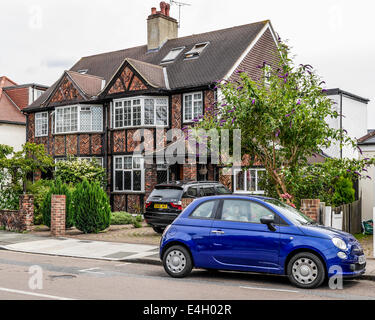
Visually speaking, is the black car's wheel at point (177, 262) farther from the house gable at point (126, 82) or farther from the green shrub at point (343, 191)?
the house gable at point (126, 82)

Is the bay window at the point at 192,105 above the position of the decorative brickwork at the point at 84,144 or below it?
above

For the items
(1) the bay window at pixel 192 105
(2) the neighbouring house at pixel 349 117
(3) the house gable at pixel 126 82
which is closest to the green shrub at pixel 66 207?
(1) the bay window at pixel 192 105

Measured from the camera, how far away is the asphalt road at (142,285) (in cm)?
817

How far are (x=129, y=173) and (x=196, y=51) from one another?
7.32 m

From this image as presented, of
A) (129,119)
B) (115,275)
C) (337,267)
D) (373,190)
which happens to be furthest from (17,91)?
(337,267)

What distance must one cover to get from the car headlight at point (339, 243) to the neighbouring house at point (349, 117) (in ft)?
62.7

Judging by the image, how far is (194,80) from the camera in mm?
24344

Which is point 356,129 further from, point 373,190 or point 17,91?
point 17,91

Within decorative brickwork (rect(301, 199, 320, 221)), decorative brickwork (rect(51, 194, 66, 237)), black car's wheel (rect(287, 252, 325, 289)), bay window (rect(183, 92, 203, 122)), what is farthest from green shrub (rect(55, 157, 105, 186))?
black car's wheel (rect(287, 252, 325, 289))

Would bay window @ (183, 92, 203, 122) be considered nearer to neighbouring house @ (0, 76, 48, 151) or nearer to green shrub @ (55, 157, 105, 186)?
green shrub @ (55, 157, 105, 186)

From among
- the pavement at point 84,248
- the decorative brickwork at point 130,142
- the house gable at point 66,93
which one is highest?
the house gable at point 66,93

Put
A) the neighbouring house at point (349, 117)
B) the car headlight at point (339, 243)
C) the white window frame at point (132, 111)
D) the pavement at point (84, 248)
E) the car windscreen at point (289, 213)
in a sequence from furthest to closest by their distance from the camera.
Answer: the neighbouring house at point (349, 117)
the white window frame at point (132, 111)
the pavement at point (84, 248)
the car windscreen at point (289, 213)
the car headlight at point (339, 243)

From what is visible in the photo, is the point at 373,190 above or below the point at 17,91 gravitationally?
below

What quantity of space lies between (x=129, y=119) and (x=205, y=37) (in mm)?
6731
